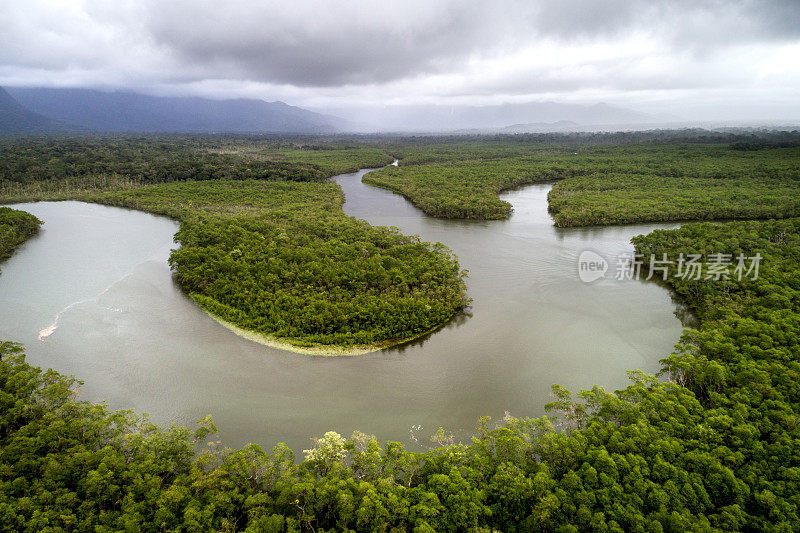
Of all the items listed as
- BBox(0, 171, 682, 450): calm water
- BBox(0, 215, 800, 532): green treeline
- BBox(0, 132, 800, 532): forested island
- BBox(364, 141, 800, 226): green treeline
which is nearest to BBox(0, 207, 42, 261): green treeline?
BBox(0, 171, 682, 450): calm water

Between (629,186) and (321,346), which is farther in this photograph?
(629,186)

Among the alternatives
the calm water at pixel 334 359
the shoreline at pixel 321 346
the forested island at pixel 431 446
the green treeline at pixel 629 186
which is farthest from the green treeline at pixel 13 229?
the green treeline at pixel 629 186

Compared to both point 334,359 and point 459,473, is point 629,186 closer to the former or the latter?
point 334,359

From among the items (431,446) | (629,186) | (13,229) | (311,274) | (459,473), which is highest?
(629,186)

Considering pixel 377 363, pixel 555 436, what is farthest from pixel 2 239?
pixel 555 436

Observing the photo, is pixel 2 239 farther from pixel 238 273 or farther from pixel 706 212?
pixel 706 212

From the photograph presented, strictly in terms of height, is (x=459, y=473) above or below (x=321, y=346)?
above

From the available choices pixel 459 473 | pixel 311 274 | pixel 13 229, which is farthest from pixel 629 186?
pixel 13 229
